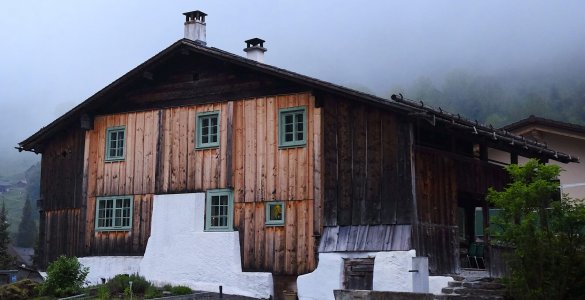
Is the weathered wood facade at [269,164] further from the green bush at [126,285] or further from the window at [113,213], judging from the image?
the green bush at [126,285]

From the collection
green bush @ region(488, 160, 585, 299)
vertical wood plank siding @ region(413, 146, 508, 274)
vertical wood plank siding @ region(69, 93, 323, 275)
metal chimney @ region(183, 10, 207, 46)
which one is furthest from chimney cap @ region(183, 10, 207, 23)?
green bush @ region(488, 160, 585, 299)

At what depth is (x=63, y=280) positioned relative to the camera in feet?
68.5

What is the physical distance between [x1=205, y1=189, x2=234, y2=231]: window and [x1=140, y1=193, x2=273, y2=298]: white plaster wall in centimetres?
18

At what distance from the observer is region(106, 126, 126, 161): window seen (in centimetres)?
2327

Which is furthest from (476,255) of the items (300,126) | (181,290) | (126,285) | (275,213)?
(126,285)

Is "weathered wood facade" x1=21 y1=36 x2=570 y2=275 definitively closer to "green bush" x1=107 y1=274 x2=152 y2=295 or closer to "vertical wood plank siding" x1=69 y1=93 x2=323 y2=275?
"vertical wood plank siding" x1=69 y1=93 x2=323 y2=275

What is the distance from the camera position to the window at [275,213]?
19.7m

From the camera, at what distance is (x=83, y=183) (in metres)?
23.8

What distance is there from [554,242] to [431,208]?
19.6 feet

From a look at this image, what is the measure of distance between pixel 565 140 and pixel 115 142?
16.3 metres

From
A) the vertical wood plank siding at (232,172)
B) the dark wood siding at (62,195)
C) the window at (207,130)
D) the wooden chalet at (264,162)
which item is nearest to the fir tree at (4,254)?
the dark wood siding at (62,195)

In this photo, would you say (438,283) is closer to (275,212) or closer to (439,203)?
(439,203)

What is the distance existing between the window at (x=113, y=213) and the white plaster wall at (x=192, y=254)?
1126 mm

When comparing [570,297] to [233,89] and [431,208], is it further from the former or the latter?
[233,89]
